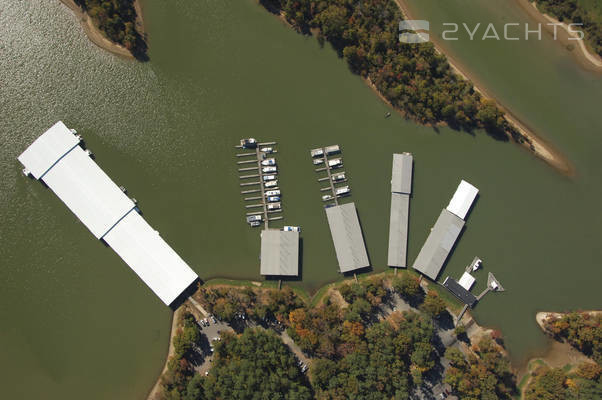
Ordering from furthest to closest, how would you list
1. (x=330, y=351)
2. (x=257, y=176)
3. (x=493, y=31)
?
(x=493, y=31) → (x=257, y=176) → (x=330, y=351)

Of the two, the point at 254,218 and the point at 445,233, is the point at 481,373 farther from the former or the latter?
the point at 254,218

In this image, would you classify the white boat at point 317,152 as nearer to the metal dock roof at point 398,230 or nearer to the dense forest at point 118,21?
the metal dock roof at point 398,230

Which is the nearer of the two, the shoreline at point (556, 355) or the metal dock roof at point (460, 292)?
the metal dock roof at point (460, 292)

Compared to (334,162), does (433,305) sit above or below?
below

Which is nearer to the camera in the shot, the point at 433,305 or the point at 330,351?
the point at 330,351

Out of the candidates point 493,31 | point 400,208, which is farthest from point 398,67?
point 400,208

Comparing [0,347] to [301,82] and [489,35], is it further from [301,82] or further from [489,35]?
[489,35]

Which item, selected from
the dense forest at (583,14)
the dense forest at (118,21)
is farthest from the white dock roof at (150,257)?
the dense forest at (583,14)

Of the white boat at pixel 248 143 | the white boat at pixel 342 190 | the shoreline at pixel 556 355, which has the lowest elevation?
the shoreline at pixel 556 355
